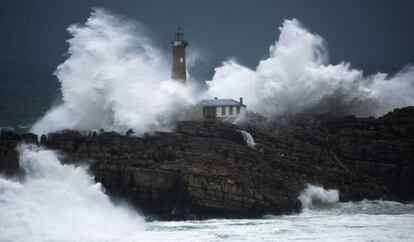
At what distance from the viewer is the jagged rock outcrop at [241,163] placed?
142 feet

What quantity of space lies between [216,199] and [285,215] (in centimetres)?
301

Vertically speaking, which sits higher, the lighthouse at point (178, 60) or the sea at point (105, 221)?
the lighthouse at point (178, 60)

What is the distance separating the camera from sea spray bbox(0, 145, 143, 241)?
39.7 m

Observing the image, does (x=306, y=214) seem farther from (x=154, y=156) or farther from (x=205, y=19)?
(x=205, y=19)

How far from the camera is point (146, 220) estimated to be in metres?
42.9

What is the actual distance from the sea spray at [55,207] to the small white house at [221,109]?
12744 millimetres

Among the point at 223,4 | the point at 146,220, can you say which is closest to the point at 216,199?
the point at 146,220

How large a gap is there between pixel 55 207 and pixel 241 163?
7859mm

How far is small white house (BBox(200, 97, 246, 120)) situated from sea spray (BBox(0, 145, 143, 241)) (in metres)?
12.7

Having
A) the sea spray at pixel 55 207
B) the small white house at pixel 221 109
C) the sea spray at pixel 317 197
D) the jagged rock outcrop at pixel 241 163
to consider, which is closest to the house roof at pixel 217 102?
the small white house at pixel 221 109

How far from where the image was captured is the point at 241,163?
45.7 meters

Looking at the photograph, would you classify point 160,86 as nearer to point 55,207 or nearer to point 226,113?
point 226,113

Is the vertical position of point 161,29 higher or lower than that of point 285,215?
higher

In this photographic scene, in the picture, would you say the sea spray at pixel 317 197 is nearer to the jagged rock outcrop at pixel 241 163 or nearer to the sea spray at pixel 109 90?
the jagged rock outcrop at pixel 241 163
